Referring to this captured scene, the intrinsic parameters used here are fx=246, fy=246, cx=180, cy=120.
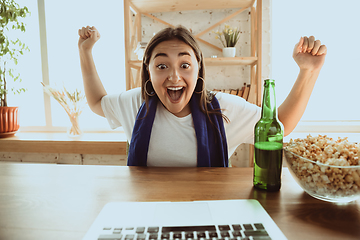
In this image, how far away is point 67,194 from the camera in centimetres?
67

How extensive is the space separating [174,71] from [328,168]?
69cm

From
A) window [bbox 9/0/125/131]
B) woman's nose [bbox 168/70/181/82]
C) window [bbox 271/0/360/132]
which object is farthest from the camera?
window [bbox 9/0/125/131]

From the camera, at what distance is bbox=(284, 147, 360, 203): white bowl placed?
0.52 meters

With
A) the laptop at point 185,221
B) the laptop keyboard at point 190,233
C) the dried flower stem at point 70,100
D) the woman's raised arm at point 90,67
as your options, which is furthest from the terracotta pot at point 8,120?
the laptop keyboard at point 190,233

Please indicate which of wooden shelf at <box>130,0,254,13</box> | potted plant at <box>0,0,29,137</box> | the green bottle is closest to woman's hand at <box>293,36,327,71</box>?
the green bottle

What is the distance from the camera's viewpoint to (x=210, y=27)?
2326 millimetres

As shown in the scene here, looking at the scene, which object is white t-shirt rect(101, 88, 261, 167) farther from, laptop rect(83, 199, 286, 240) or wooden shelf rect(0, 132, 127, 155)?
wooden shelf rect(0, 132, 127, 155)

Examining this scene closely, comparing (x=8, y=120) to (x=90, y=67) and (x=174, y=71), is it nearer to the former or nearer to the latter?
(x=90, y=67)

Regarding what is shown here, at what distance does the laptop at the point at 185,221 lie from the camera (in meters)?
0.46

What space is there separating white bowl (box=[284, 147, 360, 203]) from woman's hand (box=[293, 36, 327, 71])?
46 centimetres

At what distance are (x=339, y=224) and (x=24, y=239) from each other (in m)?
0.62

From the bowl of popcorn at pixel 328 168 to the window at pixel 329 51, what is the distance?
6.51 ft

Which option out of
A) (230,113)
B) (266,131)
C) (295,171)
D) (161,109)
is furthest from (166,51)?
(295,171)

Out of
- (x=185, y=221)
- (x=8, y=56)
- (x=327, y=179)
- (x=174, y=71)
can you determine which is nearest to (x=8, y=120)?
(x=8, y=56)
